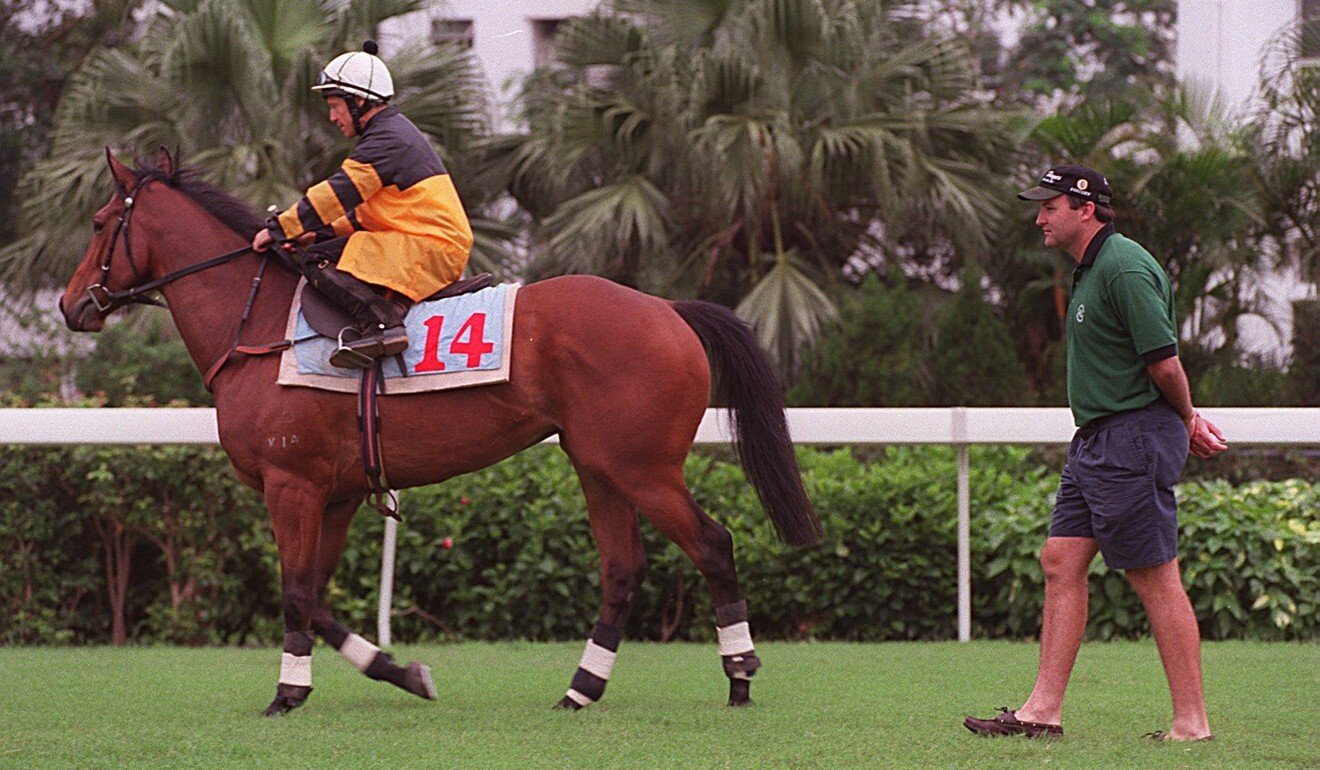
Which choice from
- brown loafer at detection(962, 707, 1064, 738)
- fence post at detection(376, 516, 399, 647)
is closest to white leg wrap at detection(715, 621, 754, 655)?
brown loafer at detection(962, 707, 1064, 738)

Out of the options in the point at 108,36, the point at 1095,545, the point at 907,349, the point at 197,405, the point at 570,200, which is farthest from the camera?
the point at 108,36

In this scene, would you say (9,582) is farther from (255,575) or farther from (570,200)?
(570,200)

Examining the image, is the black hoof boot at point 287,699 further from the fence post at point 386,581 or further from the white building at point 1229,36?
the white building at point 1229,36

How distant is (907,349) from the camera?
1244 cm

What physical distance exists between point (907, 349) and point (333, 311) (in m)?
7.21

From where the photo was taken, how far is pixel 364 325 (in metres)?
5.86

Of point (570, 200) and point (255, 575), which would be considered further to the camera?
point (570, 200)

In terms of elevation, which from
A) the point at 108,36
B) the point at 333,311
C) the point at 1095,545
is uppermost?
the point at 108,36

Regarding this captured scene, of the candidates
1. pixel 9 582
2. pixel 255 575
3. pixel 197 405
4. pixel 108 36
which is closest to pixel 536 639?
pixel 255 575

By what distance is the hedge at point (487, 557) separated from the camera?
8.40m

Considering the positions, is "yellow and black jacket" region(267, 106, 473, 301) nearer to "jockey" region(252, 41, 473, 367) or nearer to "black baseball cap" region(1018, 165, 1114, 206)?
"jockey" region(252, 41, 473, 367)

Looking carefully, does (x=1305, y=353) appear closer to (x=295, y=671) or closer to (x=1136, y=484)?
(x=1136, y=484)

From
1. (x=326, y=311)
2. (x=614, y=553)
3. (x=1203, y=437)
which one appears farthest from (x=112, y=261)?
(x=1203, y=437)

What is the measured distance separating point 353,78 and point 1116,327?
2.95m
